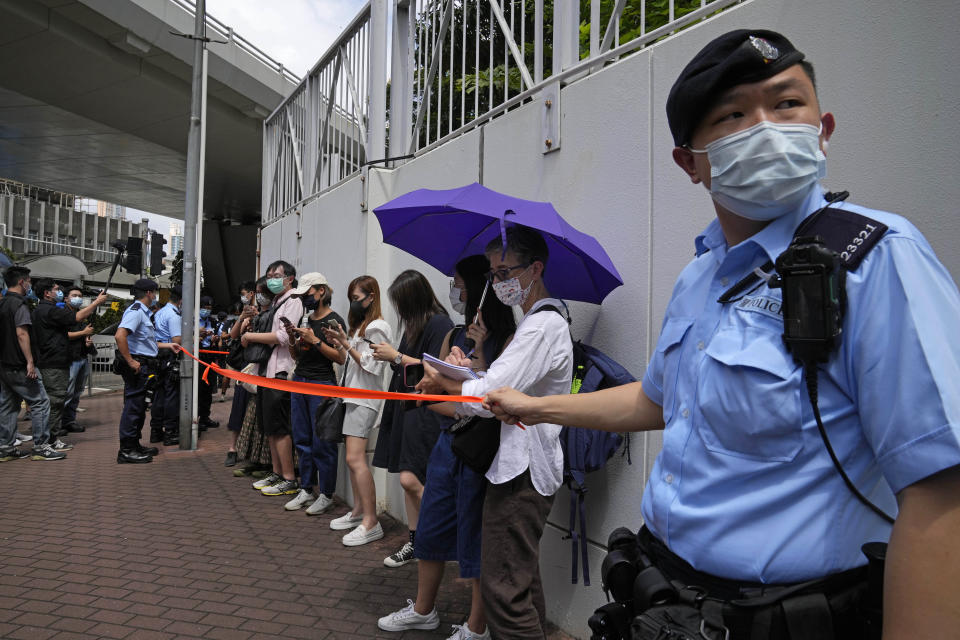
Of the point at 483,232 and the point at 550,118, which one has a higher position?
the point at 550,118

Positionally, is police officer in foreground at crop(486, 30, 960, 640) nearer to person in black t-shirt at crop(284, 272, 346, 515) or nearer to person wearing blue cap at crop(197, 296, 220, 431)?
person in black t-shirt at crop(284, 272, 346, 515)

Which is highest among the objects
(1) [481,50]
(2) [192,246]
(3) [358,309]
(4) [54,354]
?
(1) [481,50]

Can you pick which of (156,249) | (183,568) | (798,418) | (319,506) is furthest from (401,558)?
(156,249)

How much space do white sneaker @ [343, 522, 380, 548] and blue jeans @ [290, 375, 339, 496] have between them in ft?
2.84

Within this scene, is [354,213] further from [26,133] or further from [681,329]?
[26,133]

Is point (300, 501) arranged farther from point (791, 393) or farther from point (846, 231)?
point (846, 231)

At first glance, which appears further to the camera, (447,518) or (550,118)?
(550,118)

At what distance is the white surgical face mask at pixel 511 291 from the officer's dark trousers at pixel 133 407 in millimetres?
6880

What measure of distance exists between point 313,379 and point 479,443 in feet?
11.2

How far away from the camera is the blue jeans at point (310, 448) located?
19.5ft

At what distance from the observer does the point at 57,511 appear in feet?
19.7

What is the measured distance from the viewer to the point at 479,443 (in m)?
2.85

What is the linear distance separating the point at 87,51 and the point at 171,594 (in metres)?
14.0

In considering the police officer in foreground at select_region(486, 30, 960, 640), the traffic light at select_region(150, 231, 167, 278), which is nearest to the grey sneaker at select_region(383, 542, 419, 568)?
the police officer in foreground at select_region(486, 30, 960, 640)
